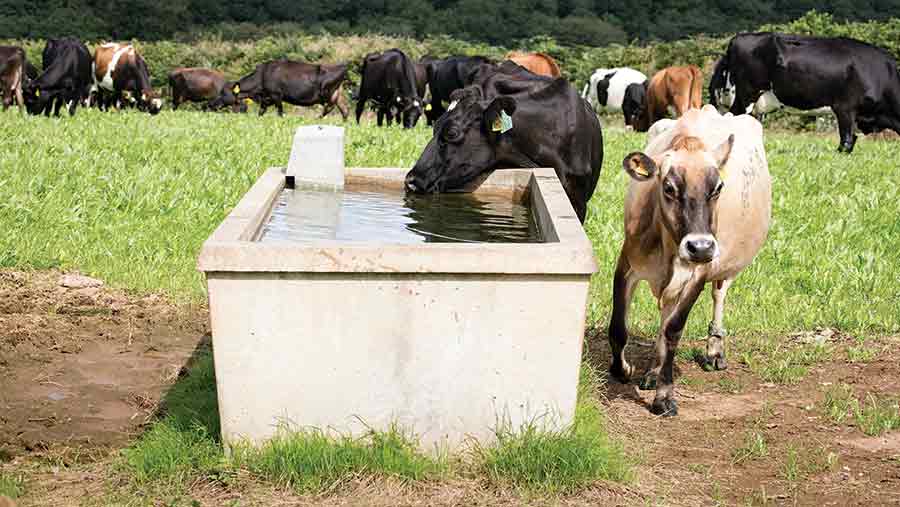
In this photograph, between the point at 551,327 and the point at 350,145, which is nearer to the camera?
the point at 551,327

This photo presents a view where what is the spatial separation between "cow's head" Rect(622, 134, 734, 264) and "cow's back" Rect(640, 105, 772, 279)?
0.24 meters

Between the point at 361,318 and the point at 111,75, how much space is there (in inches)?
936

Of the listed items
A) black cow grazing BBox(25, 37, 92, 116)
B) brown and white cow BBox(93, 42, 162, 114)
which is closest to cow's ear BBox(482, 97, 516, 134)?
black cow grazing BBox(25, 37, 92, 116)

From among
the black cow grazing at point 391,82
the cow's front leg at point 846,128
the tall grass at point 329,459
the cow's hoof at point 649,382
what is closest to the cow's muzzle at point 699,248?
the cow's hoof at point 649,382

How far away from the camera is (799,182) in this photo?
482 inches

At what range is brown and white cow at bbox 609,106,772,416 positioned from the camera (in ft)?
16.5

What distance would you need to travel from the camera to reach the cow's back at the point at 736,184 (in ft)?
18.6

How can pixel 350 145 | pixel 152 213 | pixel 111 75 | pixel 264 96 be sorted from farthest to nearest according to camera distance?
1. pixel 264 96
2. pixel 111 75
3. pixel 350 145
4. pixel 152 213

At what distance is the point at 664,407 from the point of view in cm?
547

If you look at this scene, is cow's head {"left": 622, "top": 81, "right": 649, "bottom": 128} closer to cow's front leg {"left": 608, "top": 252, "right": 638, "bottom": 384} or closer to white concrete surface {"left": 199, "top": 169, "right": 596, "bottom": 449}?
cow's front leg {"left": 608, "top": 252, "right": 638, "bottom": 384}

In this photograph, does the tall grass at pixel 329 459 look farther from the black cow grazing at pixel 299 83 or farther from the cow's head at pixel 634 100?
the black cow grazing at pixel 299 83

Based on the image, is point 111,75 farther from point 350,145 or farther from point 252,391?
point 252,391

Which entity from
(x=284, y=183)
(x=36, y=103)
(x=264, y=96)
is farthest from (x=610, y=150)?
(x=264, y=96)

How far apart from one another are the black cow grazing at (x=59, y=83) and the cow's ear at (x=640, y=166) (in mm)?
16404
